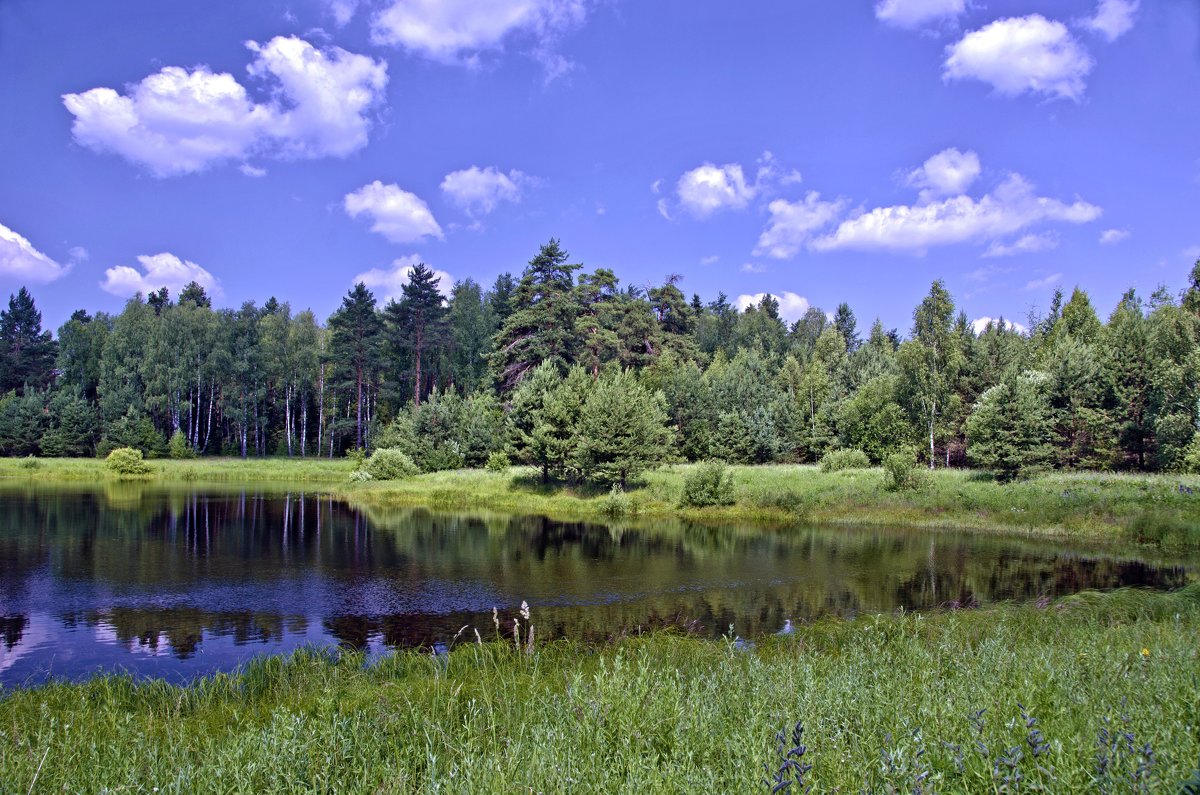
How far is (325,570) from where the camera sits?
22656mm

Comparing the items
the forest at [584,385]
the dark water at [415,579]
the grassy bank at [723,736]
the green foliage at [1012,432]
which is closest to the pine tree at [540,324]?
the forest at [584,385]

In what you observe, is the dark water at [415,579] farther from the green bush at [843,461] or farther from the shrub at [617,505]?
the green bush at [843,461]

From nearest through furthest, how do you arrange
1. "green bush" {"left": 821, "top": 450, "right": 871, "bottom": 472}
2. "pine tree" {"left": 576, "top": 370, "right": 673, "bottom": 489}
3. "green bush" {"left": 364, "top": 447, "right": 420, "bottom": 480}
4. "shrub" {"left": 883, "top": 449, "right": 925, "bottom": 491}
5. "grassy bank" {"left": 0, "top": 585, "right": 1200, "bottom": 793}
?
"grassy bank" {"left": 0, "top": 585, "right": 1200, "bottom": 793} → "shrub" {"left": 883, "top": 449, "right": 925, "bottom": 491} → "pine tree" {"left": 576, "top": 370, "right": 673, "bottom": 489} → "green bush" {"left": 821, "top": 450, "right": 871, "bottom": 472} → "green bush" {"left": 364, "top": 447, "right": 420, "bottom": 480}

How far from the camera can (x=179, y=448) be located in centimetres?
6650

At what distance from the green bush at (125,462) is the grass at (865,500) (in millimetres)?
3661

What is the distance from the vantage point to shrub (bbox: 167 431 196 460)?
218 feet

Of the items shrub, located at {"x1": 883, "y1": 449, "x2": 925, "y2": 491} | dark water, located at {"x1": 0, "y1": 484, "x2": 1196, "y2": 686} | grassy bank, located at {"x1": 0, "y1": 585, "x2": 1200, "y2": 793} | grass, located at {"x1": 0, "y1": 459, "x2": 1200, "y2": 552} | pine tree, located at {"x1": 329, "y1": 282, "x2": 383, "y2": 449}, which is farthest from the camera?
pine tree, located at {"x1": 329, "y1": 282, "x2": 383, "y2": 449}

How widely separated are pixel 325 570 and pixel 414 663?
42.6ft

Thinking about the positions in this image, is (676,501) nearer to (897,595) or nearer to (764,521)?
(764,521)

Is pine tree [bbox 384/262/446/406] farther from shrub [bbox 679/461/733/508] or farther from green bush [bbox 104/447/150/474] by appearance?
shrub [bbox 679/461/733/508]

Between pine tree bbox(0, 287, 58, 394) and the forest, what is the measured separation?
0.22 metres

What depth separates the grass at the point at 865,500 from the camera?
30.0 m

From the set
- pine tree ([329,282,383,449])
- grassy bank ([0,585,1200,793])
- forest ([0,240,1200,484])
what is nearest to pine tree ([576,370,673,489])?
forest ([0,240,1200,484])

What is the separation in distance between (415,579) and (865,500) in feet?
86.5
